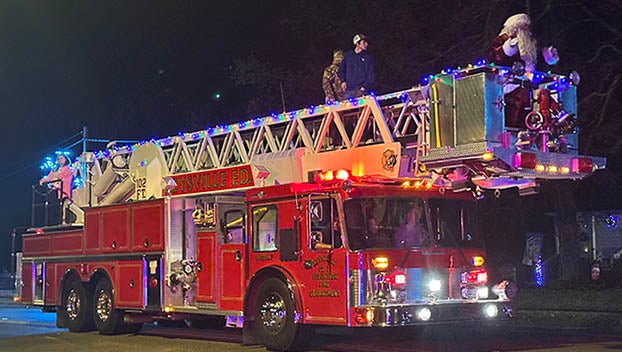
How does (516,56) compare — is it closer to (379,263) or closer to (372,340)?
(379,263)

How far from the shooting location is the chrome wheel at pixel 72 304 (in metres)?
16.7

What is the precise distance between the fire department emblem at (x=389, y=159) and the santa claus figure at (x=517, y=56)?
4.93 feet

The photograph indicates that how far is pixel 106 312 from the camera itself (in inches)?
630

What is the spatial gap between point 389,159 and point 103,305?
7253 millimetres

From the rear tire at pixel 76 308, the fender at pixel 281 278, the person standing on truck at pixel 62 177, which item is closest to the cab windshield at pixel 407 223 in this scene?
the fender at pixel 281 278

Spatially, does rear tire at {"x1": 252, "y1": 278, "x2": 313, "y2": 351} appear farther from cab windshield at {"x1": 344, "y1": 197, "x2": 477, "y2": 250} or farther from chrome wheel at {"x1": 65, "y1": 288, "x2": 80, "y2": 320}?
chrome wheel at {"x1": 65, "y1": 288, "x2": 80, "y2": 320}

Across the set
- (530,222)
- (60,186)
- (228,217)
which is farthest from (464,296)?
(530,222)

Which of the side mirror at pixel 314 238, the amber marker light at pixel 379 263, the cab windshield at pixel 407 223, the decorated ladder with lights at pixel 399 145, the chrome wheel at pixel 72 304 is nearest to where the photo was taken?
the decorated ladder with lights at pixel 399 145

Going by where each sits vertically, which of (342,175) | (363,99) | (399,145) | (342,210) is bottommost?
(342,210)

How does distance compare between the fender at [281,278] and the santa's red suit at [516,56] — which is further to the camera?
the fender at [281,278]

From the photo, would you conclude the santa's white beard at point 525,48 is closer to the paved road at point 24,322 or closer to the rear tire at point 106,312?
the rear tire at point 106,312

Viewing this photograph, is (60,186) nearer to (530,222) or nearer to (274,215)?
(274,215)

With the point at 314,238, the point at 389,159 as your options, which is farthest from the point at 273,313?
the point at 389,159

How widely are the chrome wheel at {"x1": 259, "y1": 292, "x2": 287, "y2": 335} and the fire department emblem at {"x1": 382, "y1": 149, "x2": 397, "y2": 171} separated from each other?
2.37m
